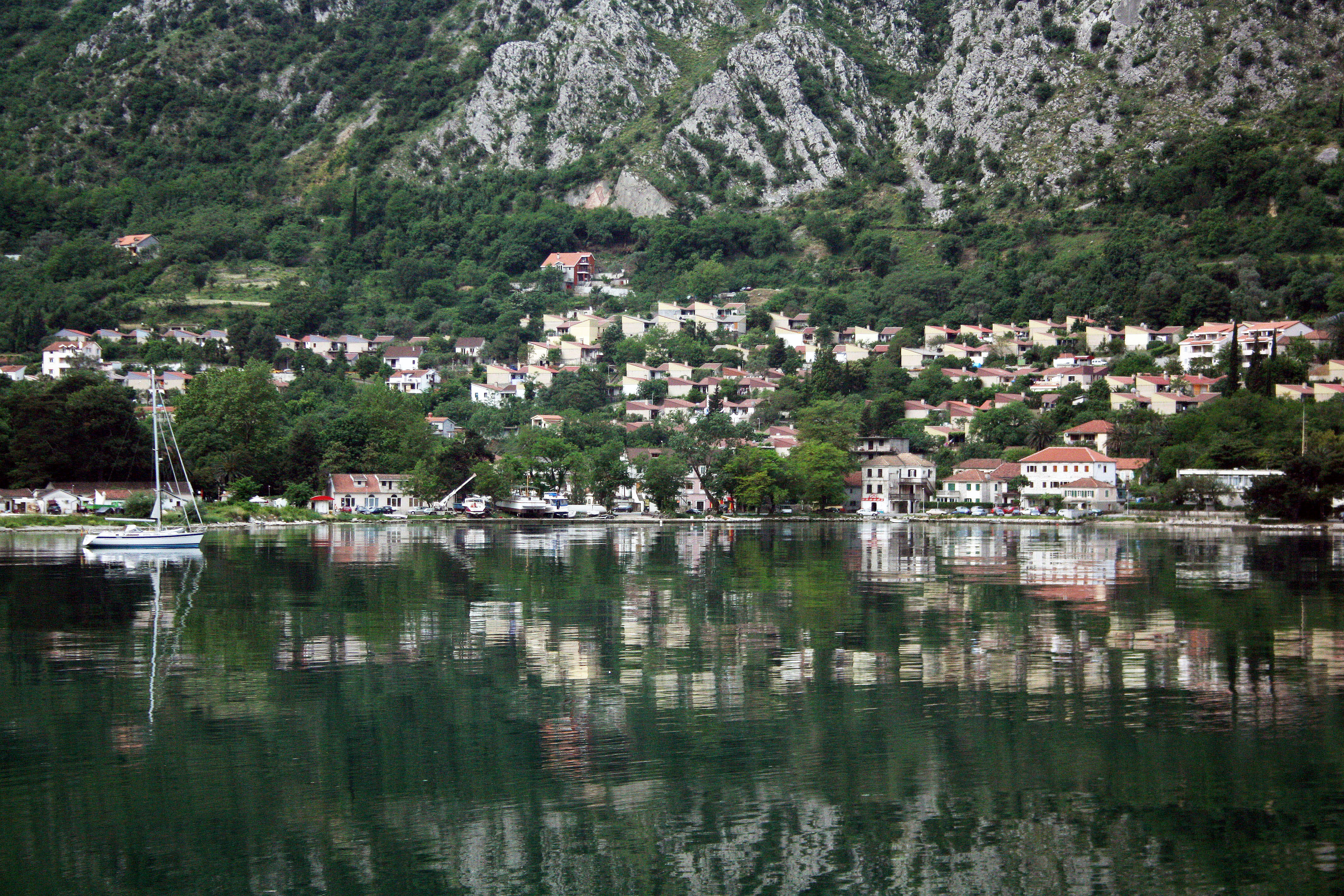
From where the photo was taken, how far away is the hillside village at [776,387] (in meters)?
A: 79.4

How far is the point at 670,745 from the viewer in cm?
1407

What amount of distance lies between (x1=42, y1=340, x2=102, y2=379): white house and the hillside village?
7.8 inches

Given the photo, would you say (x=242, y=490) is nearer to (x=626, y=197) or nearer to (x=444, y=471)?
(x=444, y=471)

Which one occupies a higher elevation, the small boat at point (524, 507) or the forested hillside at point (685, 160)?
the forested hillside at point (685, 160)

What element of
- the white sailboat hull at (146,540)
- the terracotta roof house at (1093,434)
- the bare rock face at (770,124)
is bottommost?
the white sailboat hull at (146,540)

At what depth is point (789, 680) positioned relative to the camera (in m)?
17.7

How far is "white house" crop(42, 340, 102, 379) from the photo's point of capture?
100000 mm

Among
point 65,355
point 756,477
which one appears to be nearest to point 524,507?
point 756,477

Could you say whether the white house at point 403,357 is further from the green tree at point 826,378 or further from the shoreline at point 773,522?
the shoreline at point 773,522

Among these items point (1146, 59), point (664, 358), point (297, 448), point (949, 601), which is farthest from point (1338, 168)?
point (949, 601)

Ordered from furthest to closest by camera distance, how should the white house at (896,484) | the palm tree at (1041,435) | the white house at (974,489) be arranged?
the palm tree at (1041,435) < the white house at (896,484) < the white house at (974,489)

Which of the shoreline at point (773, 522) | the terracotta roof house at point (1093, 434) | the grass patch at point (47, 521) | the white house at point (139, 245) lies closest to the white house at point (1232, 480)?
the shoreline at point (773, 522)

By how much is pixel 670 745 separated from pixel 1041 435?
77582 mm

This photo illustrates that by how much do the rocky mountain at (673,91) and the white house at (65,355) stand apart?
52143 millimetres
